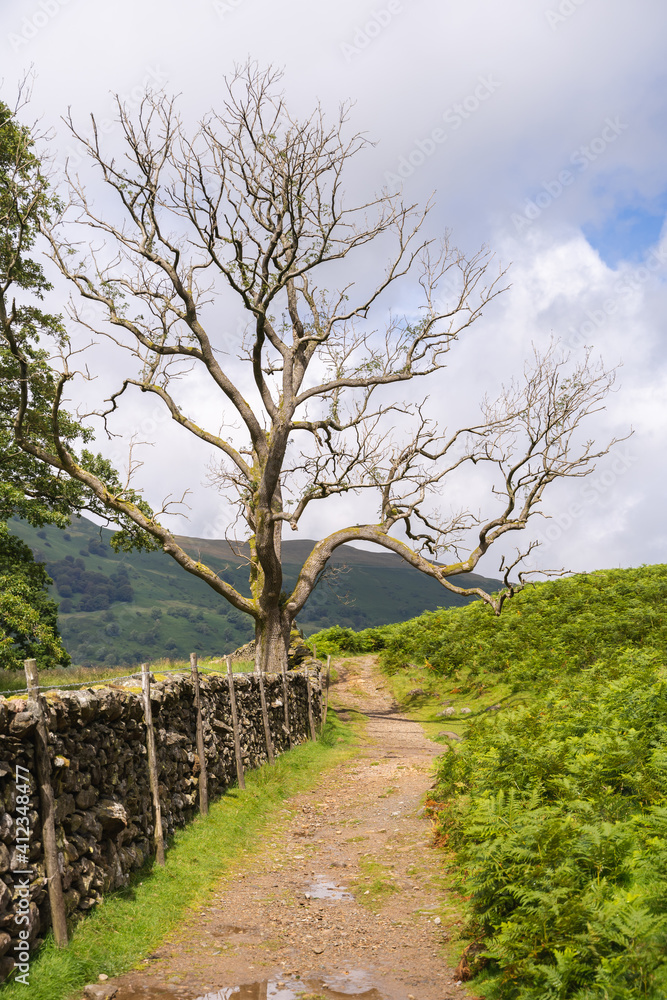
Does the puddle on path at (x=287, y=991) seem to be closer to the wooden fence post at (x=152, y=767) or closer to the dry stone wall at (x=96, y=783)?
the dry stone wall at (x=96, y=783)

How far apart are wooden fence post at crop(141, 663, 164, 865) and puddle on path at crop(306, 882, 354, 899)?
1.99 metres

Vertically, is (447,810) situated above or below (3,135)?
below

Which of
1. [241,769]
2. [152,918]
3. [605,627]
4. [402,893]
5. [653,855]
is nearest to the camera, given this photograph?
[653,855]

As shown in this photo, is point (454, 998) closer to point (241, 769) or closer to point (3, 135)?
point (241, 769)

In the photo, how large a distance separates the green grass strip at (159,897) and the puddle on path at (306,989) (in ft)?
3.75

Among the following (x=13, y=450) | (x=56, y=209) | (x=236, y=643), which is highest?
(x=56, y=209)

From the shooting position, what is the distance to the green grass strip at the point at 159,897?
19.6 ft

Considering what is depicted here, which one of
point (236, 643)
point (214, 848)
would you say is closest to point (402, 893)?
point (214, 848)

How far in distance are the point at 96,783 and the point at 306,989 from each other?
3.19 meters

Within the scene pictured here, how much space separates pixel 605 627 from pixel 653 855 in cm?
1736

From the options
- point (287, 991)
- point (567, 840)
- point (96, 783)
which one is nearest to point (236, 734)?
point (96, 783)

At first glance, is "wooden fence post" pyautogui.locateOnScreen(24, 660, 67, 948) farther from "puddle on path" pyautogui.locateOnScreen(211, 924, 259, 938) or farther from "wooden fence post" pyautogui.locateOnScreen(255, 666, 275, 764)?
"wooden fence post" pyautogui.locateOnScreen(255, 666, 275, 764)

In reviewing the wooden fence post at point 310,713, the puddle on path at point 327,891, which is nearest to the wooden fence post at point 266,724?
the wooden fence post at point 310,713

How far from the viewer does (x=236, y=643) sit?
14375 cm
